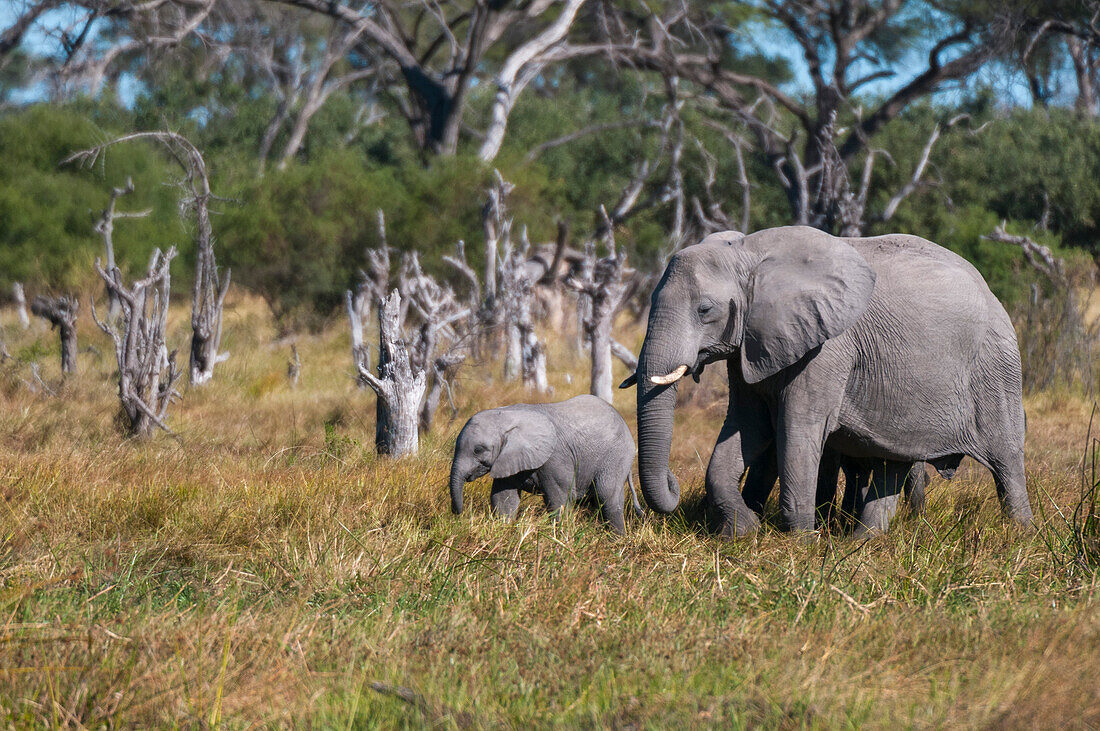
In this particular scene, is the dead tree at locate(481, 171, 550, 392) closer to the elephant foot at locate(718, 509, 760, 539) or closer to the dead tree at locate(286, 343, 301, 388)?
the dead tree at locate(286, 343, 301, 388)

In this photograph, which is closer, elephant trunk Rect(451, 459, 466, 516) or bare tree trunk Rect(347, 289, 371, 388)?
elephant trunk Rect(451, 459, 466, 516)

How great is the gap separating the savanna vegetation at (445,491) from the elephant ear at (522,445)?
291mm

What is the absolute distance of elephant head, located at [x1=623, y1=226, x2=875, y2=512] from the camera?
4773 mm

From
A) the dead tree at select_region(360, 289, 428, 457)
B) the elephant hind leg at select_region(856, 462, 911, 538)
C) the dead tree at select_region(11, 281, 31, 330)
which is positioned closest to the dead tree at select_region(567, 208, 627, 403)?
the dead tree at select_region(360, 289, 428, 457)

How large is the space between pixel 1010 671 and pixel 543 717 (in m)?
1.36

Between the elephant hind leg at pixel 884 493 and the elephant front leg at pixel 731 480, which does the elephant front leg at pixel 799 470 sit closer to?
the elephant front leg at pixel 731 480

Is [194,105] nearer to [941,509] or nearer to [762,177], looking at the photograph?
[762,177]

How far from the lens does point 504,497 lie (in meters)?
5.61

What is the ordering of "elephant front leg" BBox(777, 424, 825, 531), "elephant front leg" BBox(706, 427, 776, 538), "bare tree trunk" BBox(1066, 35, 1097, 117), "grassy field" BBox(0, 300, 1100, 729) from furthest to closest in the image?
"bare tree trunk" BBox(1066, 35, 1097, 117), "elephant front leg" BBox(706, 427, 776, 538), "elephant front leg" BBox(777, 424, 825, 531), "grassy field" BBox(0, 300, 1100, 729)

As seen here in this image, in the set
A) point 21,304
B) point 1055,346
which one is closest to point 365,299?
point 21,304

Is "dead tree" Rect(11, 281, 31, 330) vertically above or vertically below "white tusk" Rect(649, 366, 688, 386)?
above

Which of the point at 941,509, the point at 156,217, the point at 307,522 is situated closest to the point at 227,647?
the point at 307,522

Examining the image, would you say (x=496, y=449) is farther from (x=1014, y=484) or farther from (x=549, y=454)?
(x=1014, y=484)

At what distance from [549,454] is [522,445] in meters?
0.17
